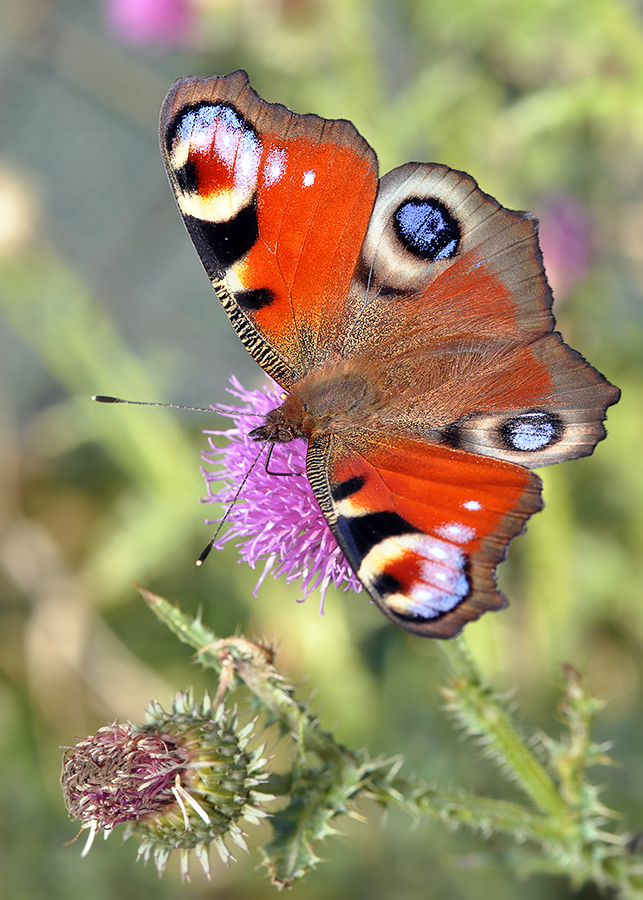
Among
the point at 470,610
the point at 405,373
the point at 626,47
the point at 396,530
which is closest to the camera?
the point at 470,610

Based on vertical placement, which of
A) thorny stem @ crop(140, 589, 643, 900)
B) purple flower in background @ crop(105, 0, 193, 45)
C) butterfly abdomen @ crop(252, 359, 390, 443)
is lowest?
thorny stem @ crop(140, 589, 643, 900)

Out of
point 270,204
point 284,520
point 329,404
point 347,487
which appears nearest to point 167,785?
point 284,520

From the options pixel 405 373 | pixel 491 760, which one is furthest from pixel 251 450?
pixel 491 760

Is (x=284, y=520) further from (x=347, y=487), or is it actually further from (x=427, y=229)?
(x=427, y=229)

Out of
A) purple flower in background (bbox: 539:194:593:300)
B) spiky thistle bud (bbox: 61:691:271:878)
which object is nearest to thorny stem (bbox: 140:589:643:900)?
spiky thistle bud (bbox: 61:691:271:878)

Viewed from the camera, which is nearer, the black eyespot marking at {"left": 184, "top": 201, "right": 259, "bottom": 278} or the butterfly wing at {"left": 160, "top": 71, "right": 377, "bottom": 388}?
the butterfly wing at {"left": 160, "top": 71, "right": 377, "bottom": 388}

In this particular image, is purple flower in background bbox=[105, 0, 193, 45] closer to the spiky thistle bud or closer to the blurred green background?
the blurred green background

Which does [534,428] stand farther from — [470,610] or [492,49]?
[492,49]

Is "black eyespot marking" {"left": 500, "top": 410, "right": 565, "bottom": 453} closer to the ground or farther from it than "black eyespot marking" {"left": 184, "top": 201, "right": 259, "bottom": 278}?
closer to the ground

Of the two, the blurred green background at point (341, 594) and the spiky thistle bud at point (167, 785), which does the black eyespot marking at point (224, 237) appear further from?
the blurred green background at point (341, 594)
